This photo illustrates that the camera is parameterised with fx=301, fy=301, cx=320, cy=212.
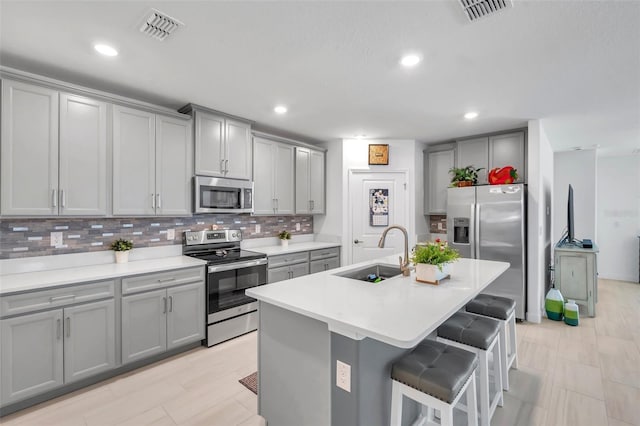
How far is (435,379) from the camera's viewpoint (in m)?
1.48

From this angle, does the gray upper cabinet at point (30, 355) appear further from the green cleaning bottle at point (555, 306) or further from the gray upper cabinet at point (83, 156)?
the green cleaning bottle at point (555, 306)

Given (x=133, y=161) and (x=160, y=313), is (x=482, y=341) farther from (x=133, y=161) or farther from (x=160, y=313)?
(x=133, y=161)

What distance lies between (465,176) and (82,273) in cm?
460

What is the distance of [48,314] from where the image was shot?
7.20 ft

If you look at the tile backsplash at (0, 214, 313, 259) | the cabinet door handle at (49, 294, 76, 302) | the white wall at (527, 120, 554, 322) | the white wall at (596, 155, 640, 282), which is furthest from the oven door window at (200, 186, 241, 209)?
the white wall at (596, 155, 640, 282)

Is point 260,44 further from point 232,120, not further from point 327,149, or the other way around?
point 327,149

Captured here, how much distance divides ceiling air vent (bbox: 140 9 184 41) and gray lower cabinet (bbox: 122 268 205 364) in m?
1.92

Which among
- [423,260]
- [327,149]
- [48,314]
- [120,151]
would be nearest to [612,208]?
[327,149]

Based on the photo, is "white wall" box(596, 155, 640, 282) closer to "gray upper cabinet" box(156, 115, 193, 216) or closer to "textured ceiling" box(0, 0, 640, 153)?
"textured ceiling" box(0, 0, 640, 153)

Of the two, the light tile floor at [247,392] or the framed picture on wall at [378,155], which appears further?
the framed picture on wall at [378,155]

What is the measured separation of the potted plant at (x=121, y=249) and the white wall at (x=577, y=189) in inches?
277

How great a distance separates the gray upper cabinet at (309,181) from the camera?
455 centimetres

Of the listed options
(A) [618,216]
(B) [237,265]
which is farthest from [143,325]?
(A) [618,216]

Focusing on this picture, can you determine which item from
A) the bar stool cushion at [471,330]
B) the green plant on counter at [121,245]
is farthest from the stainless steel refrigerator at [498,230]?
the green plant on counter at [121,245]
